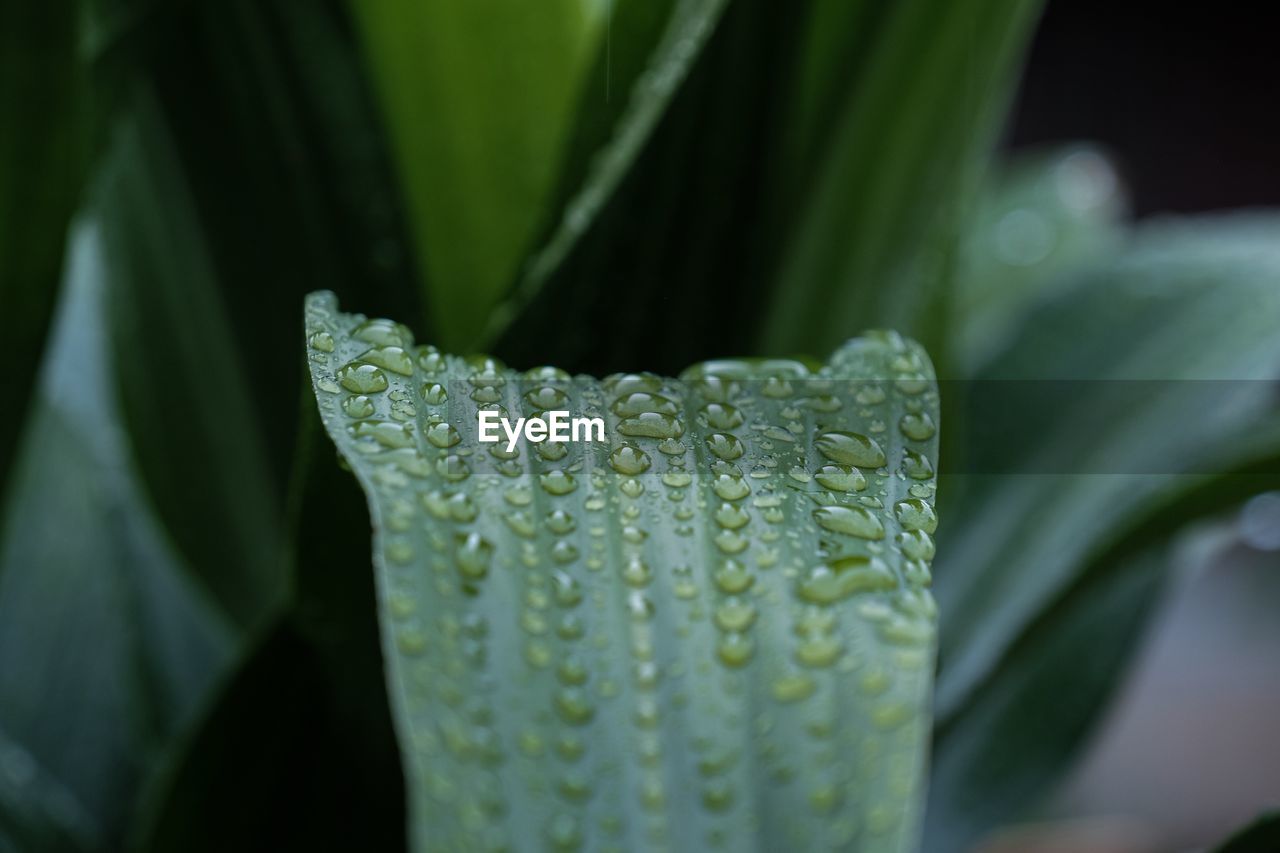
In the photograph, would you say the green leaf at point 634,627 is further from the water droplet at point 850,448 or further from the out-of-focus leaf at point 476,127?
the out-of-focus leaf at point 476,127

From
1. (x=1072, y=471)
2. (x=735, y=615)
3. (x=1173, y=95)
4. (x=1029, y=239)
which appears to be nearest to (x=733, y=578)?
(x=735, y=615)

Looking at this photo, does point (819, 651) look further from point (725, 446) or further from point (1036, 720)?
point (1036, 720)

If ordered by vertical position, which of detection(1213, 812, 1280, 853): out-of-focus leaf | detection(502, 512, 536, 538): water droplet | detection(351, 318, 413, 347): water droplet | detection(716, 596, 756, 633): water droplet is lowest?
detection(1213, 812, 1280, 853): out-of-focus leaf

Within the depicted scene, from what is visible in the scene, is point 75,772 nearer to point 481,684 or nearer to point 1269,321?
point 481,684

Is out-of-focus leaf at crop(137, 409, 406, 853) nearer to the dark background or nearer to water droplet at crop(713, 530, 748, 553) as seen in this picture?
water droplet at crop(713, 530, 748, 553)

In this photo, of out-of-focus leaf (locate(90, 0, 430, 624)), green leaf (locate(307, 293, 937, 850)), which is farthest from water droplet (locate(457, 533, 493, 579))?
out-of-focus leaf (locate(90, 0, 430, 624))

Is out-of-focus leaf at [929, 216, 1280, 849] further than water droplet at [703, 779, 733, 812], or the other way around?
out-of-focus leaf at [929, 216, 1280, 849]
